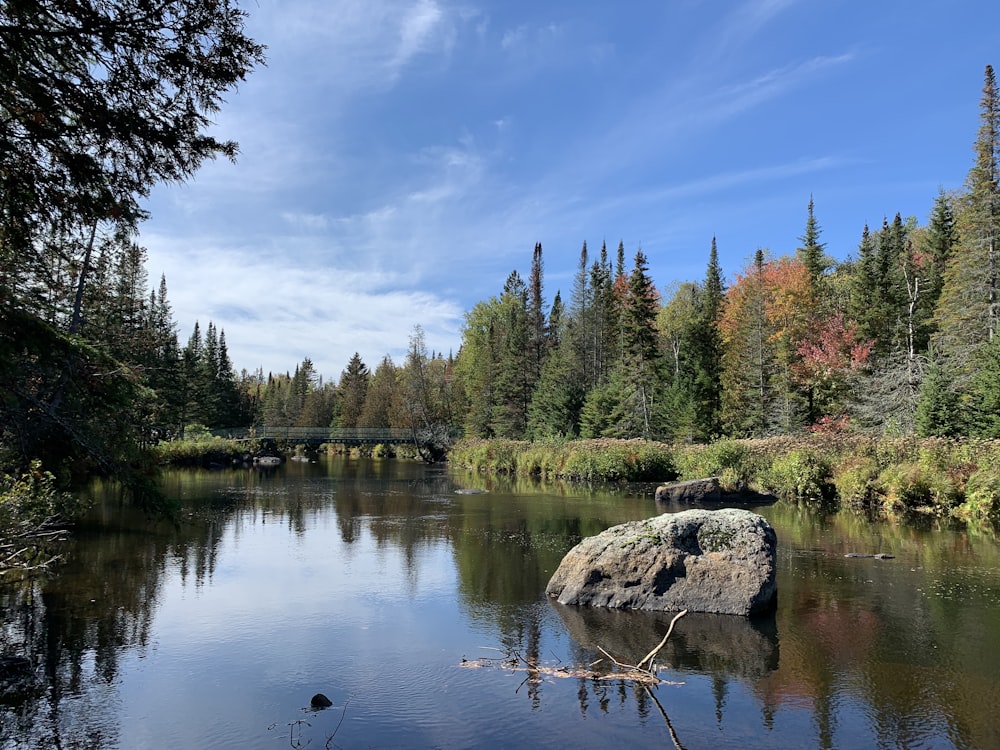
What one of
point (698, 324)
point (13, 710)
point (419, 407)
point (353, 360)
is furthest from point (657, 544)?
point (353, 360)

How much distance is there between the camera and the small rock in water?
24.5 ft

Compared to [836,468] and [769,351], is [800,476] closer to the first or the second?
[836,468]

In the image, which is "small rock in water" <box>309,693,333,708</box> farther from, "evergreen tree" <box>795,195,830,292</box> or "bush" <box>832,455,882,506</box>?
"evergreen tree" <box>795,195,830,292</box>

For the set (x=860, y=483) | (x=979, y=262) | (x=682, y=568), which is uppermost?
(x=979, y=262)

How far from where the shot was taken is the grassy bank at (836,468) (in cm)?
2116

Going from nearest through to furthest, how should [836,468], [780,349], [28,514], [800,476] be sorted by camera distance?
1. [28,514]
2. [836,468]
3. [800,476]
4. [780,349]

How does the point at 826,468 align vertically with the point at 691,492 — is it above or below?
above

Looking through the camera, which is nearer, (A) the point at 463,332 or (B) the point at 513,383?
(B) the point at 513,383

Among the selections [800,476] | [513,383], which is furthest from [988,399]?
[513,383]

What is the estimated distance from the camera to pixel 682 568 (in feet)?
36.9

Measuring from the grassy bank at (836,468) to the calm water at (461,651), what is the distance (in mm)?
5006

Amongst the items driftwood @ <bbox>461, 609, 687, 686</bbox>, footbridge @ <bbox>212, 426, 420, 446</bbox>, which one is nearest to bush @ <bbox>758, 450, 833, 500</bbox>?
driftwood @ <bbox>461, 609, 687, 686</bbox>

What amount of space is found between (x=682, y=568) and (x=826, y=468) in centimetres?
1754

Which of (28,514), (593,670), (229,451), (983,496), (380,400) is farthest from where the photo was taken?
(380,400)
